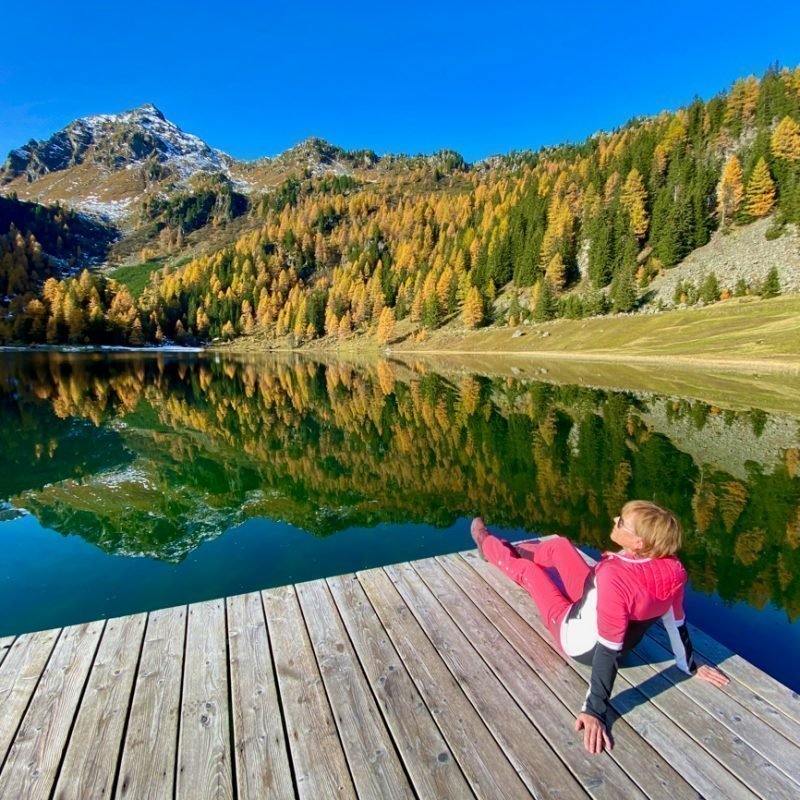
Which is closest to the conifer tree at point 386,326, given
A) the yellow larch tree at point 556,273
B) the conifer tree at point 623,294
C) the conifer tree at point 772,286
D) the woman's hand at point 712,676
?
the yellow larch tree at point 556,273

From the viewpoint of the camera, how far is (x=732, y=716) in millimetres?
4414

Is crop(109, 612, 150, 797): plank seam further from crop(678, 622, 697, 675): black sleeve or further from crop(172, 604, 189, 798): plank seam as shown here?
crop(678, 622, 697, 675): black sleeve

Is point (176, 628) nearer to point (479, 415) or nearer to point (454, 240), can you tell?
point (479, 415)

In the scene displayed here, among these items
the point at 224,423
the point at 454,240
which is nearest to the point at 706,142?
the point at 454,240

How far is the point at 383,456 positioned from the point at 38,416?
2431cm

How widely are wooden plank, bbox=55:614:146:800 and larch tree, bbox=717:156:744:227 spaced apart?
11656 cm

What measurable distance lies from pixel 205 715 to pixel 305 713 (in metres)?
0.95

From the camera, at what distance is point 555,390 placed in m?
38.0

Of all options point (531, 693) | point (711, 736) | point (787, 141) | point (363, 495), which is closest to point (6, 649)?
point (531, 693)

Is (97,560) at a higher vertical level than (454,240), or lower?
lower

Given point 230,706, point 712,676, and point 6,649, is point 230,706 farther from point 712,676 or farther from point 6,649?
point 712,676

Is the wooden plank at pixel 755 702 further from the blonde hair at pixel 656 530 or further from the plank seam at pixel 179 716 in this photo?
the plank seam at pixel 179 716

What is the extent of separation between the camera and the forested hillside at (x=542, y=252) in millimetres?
90875

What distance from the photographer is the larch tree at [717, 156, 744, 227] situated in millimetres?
90312
